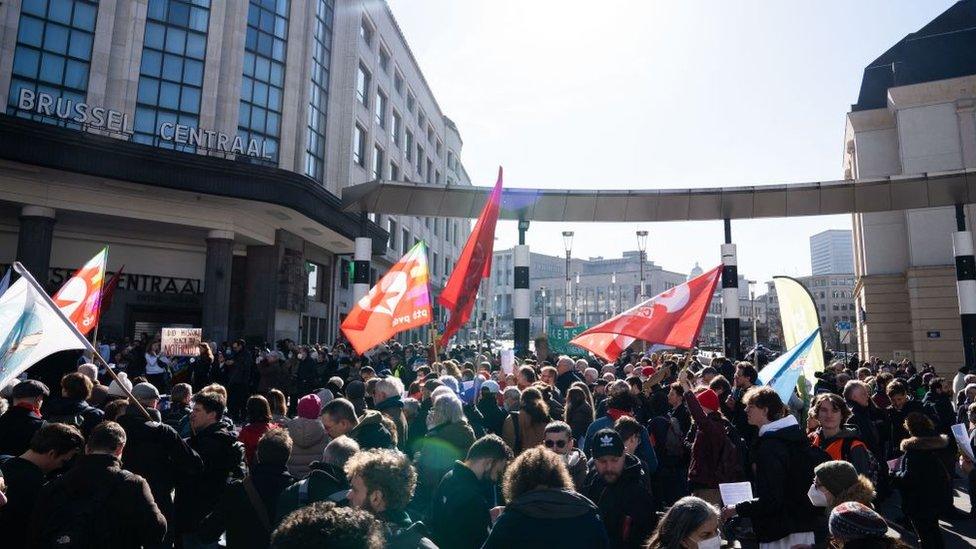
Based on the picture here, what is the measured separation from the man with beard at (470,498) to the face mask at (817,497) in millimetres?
2076

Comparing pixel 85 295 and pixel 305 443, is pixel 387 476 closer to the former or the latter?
pixel 305 443

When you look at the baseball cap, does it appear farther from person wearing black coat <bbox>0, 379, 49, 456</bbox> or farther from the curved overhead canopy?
the curved overhead canopy

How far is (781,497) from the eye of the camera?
4.39 metres

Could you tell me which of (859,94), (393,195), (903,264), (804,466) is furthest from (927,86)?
(804,466)

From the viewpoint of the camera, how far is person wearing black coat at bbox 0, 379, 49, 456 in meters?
4.92

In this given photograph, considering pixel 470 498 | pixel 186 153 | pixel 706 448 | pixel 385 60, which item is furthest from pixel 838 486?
pixel 385 60

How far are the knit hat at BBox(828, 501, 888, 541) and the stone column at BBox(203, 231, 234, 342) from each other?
24.6m

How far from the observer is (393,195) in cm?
1752

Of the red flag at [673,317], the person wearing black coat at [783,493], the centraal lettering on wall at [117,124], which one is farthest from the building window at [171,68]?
the person wearing black coat at [783,493]

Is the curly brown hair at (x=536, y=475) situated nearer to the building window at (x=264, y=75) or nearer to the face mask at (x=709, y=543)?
the face mask at (x=709, y=543)

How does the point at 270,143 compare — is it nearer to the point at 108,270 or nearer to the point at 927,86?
the point at 108,270

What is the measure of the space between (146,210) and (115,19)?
25.7 feet

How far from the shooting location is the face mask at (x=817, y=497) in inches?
159

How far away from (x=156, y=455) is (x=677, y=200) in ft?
51.4
